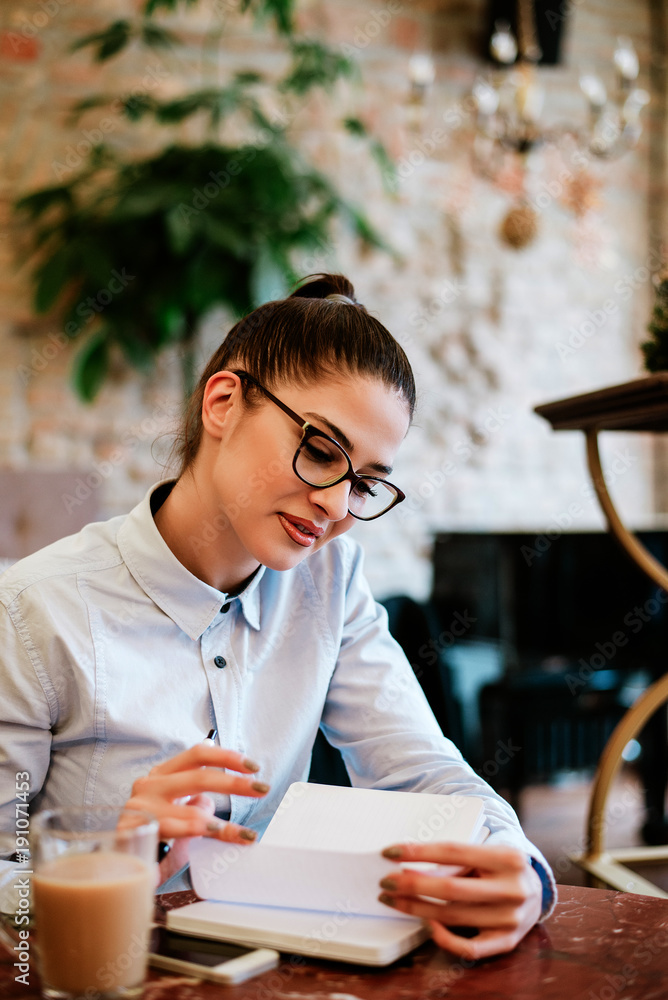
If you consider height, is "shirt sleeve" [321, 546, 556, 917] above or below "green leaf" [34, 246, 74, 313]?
below

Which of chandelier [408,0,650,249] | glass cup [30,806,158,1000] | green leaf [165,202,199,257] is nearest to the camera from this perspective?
glass cup [30,806,158,1000]

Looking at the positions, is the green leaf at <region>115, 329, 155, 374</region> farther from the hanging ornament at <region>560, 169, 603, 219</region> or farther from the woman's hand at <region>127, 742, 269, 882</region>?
the woman's hand at <region>127, 742, 269, 882</region>

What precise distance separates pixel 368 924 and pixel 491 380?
3269mm

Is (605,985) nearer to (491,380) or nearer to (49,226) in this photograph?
(49,226)

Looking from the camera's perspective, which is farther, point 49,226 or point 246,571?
point 49,226

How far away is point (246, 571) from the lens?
3.64 feet

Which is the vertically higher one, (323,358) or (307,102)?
(307,102)

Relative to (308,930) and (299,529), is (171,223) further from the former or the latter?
(308,930)

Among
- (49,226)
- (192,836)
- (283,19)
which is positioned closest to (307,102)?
(283,19)

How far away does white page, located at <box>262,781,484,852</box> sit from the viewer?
740 millimetres

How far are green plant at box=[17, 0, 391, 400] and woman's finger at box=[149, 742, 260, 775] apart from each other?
7.78 feet

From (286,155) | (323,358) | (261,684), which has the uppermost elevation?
(286,155)

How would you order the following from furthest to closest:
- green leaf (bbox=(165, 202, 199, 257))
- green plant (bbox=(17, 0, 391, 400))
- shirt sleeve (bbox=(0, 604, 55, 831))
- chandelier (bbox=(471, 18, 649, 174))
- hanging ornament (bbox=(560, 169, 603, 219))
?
hanging ornament (bbox=(560, 169, 603, 219)) → chandelier (bbox=(471, 18, 649, 174)) → green plant (bbox=(17, 0, 391, 400)) → green leaf (bbox=(165, 202, 199, 257)) → shirt sleeve (bbox=(0, 604, 55, 831))

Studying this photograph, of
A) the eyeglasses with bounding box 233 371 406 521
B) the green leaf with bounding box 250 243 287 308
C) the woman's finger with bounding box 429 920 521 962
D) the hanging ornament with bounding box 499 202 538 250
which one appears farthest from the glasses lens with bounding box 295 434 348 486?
the hanging ornament with bounding box 499 202 538 250
